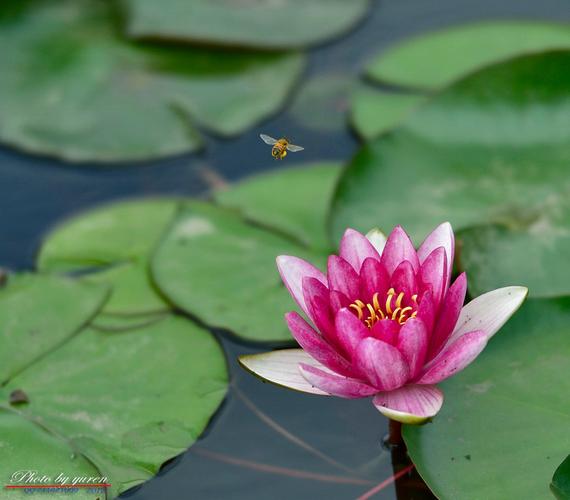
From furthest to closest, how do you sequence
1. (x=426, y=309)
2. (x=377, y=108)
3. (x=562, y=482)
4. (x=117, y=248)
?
(x=377, y=108), (x=117, y=248), (x=426, y=309), (x=562, y=482)

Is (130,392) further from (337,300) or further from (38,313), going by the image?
(337,300)

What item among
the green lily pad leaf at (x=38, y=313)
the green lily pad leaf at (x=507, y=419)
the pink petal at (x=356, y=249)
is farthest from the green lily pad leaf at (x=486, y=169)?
the green lily pad leaf at (x=38, y=313)

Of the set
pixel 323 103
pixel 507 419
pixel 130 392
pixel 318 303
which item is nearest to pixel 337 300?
pixel 318 303

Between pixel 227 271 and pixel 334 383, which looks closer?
pixel 334 383

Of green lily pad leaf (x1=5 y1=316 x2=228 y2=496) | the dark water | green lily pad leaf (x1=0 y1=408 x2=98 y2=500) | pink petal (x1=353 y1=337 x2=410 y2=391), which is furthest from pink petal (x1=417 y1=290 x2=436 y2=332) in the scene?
green lily pad leaf (x1=0 y1=408 x2=98 y2=500)

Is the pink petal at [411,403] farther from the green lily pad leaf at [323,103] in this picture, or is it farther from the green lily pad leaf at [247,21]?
the green lily pad leaf at [247,21]

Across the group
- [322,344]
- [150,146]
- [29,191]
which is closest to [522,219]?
[322,344]
